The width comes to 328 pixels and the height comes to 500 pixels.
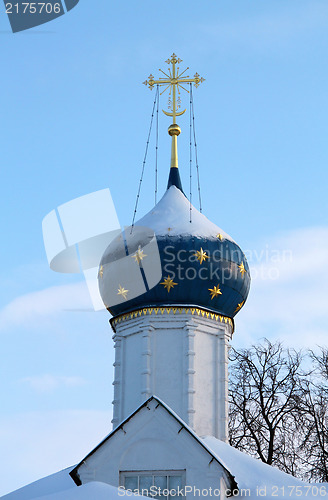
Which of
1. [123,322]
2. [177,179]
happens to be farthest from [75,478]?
[177,179]

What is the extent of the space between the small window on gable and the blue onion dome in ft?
12.5

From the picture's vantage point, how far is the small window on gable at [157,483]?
13297 millimetres

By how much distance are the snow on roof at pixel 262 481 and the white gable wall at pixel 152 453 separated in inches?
Result: 16.7

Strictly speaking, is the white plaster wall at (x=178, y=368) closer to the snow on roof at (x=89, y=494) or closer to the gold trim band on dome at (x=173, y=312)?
the gold trim band on dome at (x=173, y=312)

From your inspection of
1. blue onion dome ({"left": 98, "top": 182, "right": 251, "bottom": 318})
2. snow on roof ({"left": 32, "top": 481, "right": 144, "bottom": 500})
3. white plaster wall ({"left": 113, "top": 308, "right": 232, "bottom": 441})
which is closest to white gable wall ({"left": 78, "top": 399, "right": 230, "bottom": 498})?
white plaster wall ({"left": 113, "top": 308, "right": 232, "bottom": 441})

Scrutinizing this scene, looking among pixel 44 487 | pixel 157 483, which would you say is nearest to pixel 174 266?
pixel 157 483

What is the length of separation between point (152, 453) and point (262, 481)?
2.01 m

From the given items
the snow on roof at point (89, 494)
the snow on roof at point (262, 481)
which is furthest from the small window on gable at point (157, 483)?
the snow on roof at point (89, 494)

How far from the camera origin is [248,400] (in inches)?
834

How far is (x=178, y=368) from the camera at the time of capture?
16234mm

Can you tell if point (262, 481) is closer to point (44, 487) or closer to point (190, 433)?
point (190, 433)

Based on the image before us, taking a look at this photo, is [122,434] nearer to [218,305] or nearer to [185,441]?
[185,441]

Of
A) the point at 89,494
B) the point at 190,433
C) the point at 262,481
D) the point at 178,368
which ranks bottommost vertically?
the point at 89,494

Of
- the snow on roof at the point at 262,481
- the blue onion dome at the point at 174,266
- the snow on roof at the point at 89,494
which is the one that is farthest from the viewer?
the blue onion dome at the point at 174,266
